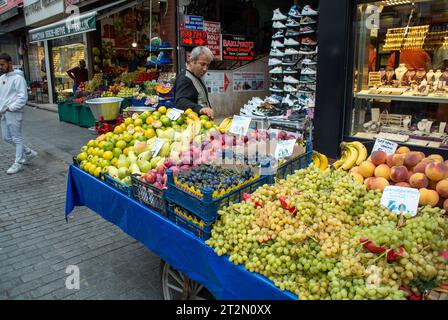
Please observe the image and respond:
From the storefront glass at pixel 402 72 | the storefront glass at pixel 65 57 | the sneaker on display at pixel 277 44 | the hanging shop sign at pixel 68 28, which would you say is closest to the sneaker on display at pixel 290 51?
the sneaker on display at pixel 277 44

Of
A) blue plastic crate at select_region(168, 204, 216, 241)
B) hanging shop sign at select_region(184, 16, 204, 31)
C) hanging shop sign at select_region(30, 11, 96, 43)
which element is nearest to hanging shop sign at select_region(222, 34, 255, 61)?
hanging shop sign at select_region(184, 16, 204, 31)

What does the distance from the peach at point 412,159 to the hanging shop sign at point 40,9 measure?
1445cm

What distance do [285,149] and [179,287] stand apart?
141cm

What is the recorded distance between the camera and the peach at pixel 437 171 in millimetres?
2359

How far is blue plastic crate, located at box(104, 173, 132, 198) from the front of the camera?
9.55 ft

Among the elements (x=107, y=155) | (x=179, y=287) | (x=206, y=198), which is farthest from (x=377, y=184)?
(x=107, y=155)

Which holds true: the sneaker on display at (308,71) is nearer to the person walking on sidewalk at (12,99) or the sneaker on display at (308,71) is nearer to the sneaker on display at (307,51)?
the sneaker on display at (307,51)

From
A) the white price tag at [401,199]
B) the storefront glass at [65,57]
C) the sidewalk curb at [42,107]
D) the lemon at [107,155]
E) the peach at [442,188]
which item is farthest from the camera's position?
the sidewalk curb at [42,107]

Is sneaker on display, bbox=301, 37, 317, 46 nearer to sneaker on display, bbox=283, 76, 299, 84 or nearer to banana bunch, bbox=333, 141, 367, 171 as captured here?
sneaker on display, bbox=283, 76, 299, 84

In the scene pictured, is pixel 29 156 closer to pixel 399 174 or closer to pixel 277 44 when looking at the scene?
pixel 277 44

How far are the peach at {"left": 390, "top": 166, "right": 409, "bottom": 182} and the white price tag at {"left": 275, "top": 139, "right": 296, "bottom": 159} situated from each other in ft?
2.55

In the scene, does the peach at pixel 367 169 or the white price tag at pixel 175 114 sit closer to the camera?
the peach at pixel 367 169
